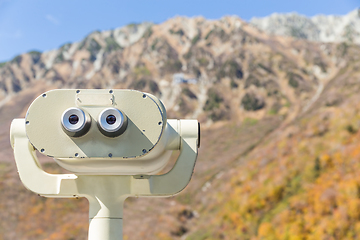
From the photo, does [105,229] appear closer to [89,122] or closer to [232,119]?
[89,122]

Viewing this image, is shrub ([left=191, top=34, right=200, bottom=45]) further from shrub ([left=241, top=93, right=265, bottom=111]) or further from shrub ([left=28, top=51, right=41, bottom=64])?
shrub ([left=28, top=51, right=41, bottom=64])

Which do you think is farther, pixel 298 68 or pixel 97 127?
pixel 298 68

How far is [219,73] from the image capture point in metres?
88.5

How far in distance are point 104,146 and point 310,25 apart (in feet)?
669

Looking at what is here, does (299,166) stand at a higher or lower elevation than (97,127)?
higher

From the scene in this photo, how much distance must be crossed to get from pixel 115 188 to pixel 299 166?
2134 centimetres

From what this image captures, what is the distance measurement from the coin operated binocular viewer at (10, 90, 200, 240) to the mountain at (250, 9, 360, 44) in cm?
17689

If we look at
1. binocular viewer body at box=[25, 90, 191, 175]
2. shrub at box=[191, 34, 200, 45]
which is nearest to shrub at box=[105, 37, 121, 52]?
shrub at box=[191, 34, 200, 45]

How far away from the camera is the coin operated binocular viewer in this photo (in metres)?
2.35

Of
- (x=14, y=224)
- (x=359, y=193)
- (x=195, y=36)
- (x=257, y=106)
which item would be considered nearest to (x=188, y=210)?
(x=14, y=224)

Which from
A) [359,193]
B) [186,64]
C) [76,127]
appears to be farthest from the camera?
[186,64]

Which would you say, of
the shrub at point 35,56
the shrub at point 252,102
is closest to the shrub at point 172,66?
the shrub at point 252,102

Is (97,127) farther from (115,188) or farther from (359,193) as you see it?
(359,193)

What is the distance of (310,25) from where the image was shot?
18325 cm
